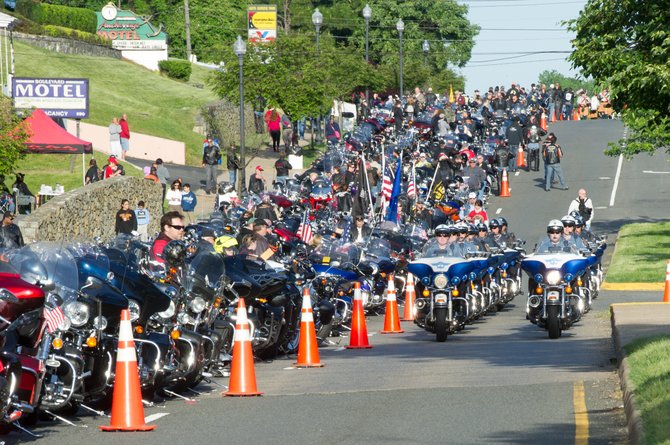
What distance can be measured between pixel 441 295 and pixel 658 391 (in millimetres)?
9615

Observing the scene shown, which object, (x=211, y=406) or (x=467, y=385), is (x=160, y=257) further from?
(x=467, y=385)

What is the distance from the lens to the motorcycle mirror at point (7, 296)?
1146cm

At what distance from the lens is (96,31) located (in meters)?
88.1

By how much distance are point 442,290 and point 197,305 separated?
24.2ft

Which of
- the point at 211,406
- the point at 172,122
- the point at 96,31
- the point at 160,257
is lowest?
the point at 211,406

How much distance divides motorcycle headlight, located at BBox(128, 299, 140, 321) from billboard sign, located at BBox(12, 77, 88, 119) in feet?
108

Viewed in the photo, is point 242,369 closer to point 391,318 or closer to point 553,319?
point 553,319

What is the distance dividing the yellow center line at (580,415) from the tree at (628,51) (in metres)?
4.91

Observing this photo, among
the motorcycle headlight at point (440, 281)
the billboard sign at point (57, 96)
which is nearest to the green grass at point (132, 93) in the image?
the billboard sign at point (57, 96)

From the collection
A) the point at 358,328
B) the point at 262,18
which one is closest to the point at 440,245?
the point at 358,328

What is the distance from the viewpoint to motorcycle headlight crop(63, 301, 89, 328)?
12914mm

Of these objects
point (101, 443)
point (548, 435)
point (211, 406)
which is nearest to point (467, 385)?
point (211, 406)

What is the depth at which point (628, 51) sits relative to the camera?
2061cm

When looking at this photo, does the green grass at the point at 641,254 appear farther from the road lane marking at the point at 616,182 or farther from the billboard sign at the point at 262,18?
the billboard sign at the point at 262,18
